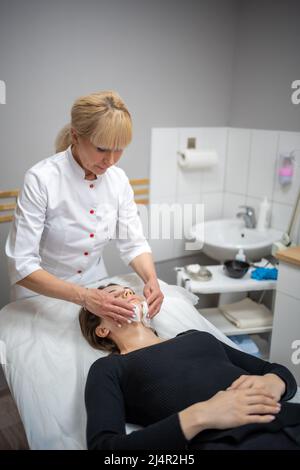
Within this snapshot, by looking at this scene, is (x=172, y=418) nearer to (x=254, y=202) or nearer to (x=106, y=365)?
(x=106, y=365)

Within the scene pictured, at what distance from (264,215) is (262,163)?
0.34 meters

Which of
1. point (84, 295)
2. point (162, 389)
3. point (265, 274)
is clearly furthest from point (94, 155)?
point (265, 274)

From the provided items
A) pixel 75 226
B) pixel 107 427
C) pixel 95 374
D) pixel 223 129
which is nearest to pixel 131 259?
pixel 75 226

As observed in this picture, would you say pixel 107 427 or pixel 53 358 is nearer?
pixel 107 427

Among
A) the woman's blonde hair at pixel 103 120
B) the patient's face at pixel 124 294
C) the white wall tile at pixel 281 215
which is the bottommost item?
the patient's face at pixel 124 294

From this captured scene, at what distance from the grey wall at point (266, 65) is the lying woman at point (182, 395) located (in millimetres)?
1595

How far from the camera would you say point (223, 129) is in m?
2.78

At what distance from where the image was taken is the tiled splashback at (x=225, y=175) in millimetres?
2490

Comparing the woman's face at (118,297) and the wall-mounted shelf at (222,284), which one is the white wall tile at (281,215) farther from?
the woman's face at (118,297)

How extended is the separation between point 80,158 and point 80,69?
0.86 meters

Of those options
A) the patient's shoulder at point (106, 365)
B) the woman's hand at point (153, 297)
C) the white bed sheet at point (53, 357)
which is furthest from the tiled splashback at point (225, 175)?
the patient's shoulder at point (106, 365)

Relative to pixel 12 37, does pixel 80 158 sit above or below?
below

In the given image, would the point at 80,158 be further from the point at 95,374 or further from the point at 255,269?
the point at 255,269

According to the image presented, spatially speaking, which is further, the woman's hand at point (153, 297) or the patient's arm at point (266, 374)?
the woman's hand at point (153, 297)
